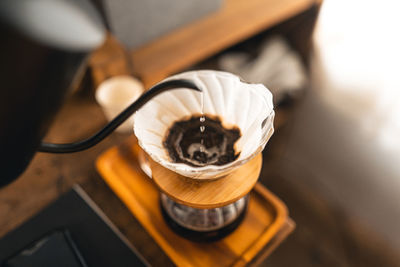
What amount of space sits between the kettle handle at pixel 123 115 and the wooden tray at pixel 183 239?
26cm

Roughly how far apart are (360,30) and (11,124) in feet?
3.25

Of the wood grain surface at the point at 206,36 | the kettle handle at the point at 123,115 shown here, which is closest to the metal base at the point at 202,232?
the kettle handle at the point at 123,115

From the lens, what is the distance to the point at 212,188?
1.73 feet

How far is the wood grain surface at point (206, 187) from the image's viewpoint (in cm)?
51

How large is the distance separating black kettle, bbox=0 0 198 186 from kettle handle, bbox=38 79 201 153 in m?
0.08

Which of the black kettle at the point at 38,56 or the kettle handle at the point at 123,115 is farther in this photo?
the kettle handle at the point at 123,115

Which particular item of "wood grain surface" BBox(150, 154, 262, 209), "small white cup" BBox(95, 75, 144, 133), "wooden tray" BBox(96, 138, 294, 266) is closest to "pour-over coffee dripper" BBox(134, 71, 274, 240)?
"wood grain surface" BBox(150, 154, 262, 209)

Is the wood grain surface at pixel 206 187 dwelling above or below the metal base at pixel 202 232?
above

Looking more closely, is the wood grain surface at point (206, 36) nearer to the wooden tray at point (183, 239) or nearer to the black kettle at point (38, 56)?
the wooden tray at point (183, 239)

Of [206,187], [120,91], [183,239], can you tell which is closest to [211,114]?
[206,187]

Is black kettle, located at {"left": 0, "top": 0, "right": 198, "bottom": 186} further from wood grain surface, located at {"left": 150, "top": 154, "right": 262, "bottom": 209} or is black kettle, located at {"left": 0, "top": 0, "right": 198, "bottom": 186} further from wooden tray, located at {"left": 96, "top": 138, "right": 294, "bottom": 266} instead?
wooden tray, located at {"left": 96, "top": 138, "right": 294, "bottom": 266}

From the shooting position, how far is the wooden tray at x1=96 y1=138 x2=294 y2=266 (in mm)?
617

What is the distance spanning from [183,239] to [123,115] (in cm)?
33

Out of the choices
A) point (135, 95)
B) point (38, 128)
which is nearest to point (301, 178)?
point (135, 95)
